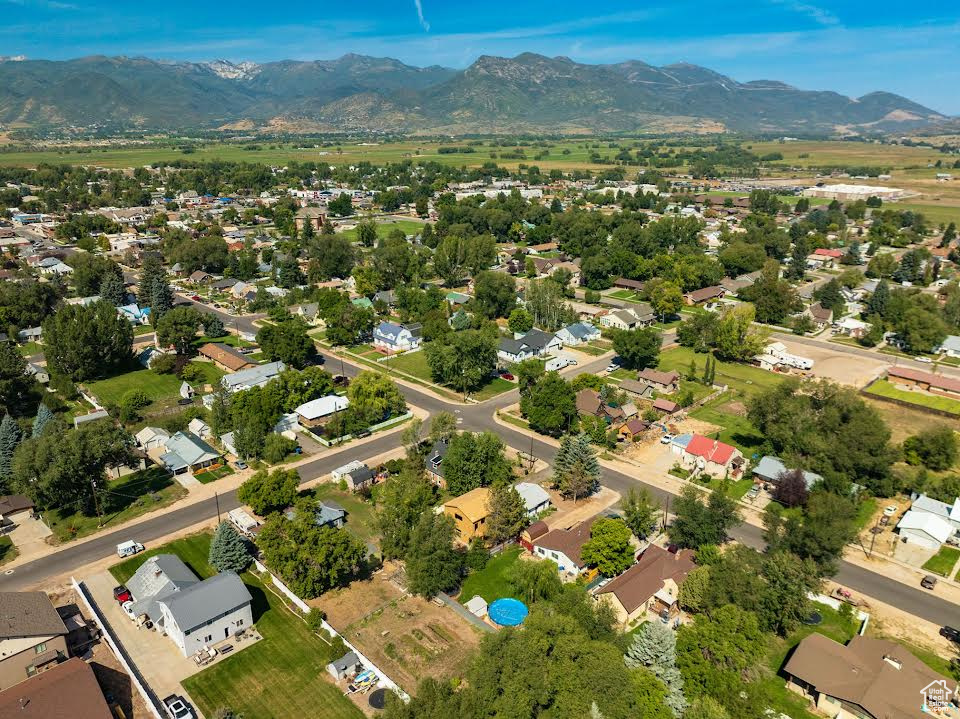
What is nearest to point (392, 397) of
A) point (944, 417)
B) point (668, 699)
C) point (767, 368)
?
point (668, 699)

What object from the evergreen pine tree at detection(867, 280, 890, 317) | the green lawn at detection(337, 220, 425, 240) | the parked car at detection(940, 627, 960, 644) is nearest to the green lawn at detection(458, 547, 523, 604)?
the parked car at detection(940, 627, 960, 644)

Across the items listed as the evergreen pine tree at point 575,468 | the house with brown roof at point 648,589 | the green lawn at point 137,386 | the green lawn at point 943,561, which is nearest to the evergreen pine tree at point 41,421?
the green lawn at point 137,386

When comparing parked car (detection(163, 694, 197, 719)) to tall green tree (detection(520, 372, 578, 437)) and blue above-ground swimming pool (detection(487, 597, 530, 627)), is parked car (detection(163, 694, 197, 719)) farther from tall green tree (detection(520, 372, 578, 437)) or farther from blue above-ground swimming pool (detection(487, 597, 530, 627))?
tall green tree (detection(520, 372, 578, 437))

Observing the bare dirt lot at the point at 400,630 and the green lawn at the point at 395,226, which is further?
the green lawn at the point at 395,226

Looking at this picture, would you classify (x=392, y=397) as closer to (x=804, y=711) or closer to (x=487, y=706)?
(x=487, y=706)

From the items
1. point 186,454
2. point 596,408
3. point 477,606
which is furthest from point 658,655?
point 186,454

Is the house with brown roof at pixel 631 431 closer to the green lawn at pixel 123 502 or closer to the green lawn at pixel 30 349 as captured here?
the green lawn at pixel 123 502

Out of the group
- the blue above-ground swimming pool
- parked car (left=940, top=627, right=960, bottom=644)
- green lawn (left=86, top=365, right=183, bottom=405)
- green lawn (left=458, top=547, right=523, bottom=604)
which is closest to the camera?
parked car (left=940, top=627, right=960, bottom=644)
